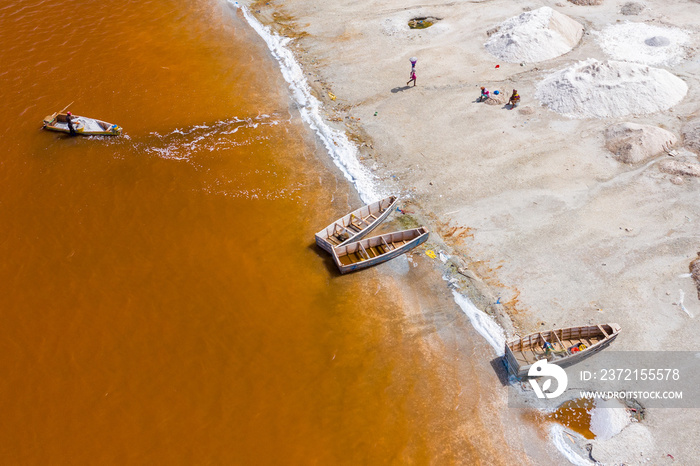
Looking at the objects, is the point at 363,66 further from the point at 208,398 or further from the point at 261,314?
the point at 208,398

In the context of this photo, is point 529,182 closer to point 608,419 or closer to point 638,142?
point 638,142

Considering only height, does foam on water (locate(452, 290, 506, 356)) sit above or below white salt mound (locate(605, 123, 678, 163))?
below

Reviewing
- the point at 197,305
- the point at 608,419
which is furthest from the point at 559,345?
the point at 197,305

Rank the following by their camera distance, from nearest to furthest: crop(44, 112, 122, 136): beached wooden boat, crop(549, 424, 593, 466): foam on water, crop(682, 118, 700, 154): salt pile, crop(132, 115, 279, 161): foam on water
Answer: crop(549, 424, 593, 466): foam on water, crop(682, 118, 700, 154): salt pile, crop(132, 115, 279, 161): foam on water, crop(44, 112, 122, 136): beached wooden boat

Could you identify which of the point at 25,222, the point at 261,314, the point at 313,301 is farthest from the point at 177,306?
the point at 25,222

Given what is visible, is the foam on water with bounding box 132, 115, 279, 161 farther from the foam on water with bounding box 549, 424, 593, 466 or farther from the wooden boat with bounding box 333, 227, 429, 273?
the foam on water with bounding box 549, 424, 593, 466

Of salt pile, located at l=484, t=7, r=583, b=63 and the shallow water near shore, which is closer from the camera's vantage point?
the shallow water near shore

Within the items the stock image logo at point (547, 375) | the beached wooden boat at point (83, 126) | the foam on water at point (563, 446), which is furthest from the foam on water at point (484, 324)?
the beached wooden boat at point (83, 126)

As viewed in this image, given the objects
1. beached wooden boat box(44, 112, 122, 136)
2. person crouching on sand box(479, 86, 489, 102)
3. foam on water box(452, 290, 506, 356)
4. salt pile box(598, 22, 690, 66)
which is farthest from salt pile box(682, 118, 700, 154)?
beached wooden boat box(44, 112, 122, 136)
